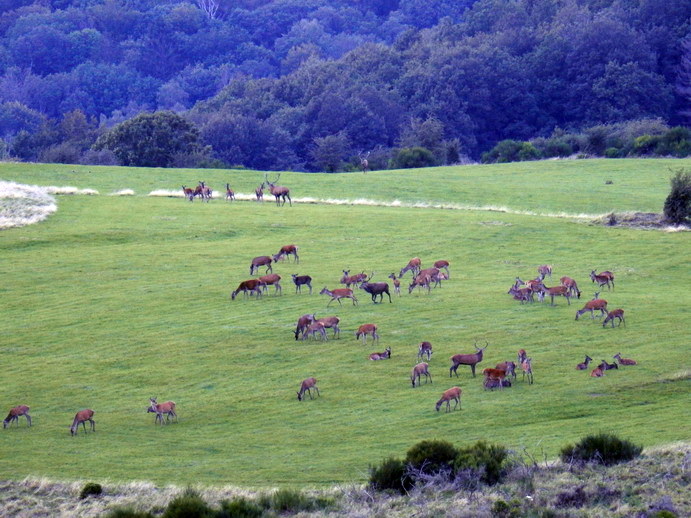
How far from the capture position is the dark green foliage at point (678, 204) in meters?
48.2

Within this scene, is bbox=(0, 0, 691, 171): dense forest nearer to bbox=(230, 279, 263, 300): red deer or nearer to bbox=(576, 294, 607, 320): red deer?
bbox=(230, 279, 263, 300): red deer

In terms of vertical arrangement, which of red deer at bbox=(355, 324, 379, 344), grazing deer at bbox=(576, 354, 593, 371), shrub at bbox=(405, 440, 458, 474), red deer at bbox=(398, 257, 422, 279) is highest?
red deer at bbox=(398, 257, 422, 279)

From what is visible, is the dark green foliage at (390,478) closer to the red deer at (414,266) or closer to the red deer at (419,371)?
the red deer at (419,371)

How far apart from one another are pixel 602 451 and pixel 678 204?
31.6m

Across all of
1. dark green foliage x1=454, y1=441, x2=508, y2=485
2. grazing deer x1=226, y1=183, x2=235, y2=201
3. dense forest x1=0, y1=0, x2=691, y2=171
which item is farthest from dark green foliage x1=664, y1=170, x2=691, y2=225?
dense forest x1=0, y1=0, x2=691, y2=171

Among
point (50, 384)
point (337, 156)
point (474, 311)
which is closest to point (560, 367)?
point (474, 311)

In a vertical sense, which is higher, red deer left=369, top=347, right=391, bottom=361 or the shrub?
red deer left=369, top=347, right=391, bottom=361

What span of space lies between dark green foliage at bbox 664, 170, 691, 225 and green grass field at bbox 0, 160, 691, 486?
2315mm

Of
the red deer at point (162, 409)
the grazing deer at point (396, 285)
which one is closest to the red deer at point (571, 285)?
the grazing deer at point (396, 285)

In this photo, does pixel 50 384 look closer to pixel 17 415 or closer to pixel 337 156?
pixel 17 415

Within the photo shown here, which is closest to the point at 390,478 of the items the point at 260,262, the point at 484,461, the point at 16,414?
the point at 484,461

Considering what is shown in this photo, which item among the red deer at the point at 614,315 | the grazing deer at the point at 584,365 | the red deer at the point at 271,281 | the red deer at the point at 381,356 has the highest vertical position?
the red deer at the point at 271,281

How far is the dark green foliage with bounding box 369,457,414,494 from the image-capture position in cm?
1945

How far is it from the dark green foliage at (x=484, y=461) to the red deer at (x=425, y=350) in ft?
28.1
